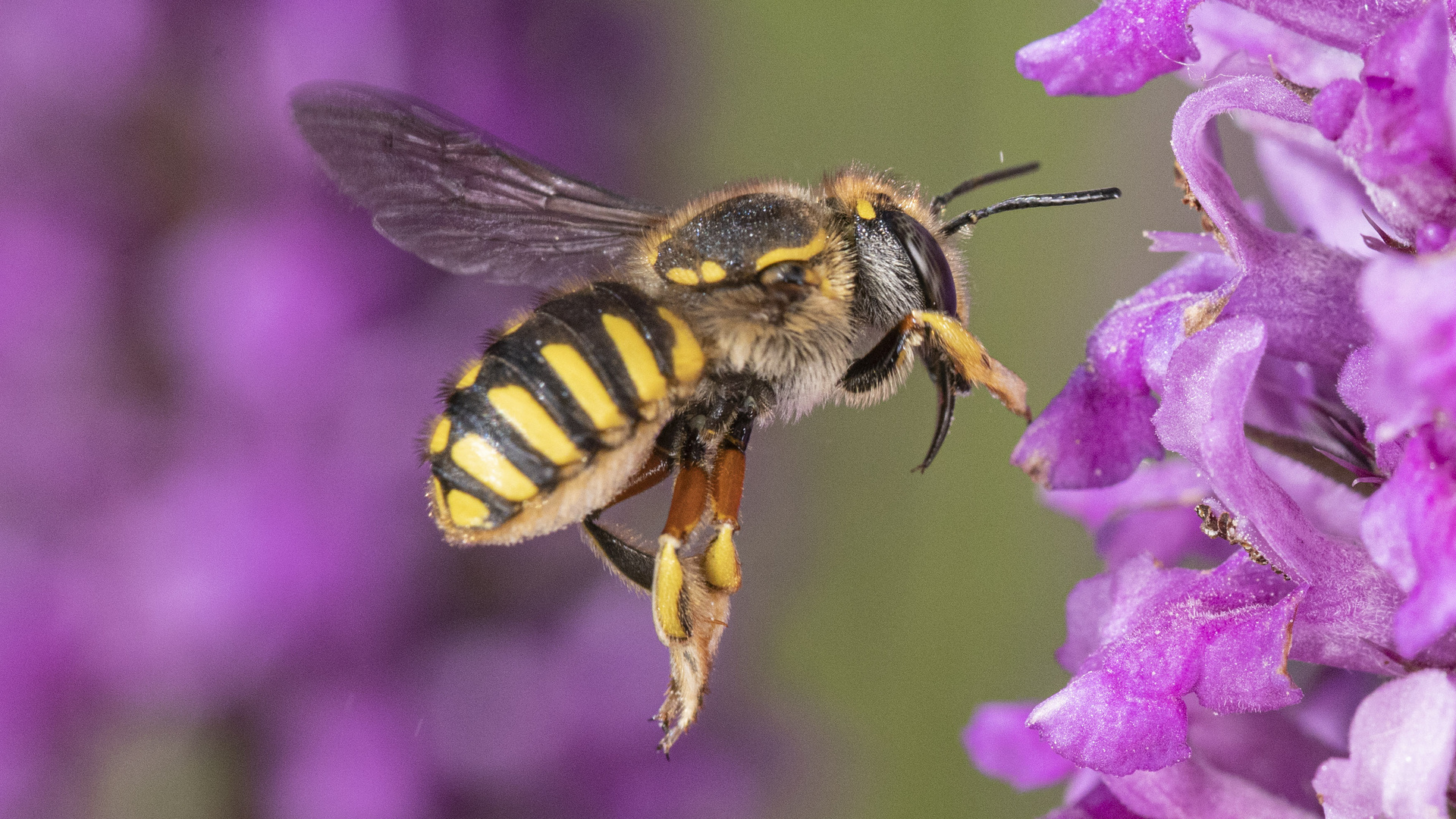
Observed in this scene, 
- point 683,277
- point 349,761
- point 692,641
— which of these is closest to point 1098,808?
point 692,641

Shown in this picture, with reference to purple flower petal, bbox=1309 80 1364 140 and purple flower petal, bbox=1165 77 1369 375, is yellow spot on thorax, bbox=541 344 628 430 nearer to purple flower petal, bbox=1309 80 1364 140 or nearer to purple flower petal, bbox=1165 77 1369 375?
purple flower petal, bbox=1165 77 1369 375

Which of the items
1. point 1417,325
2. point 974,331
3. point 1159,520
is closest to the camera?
point 1417,325

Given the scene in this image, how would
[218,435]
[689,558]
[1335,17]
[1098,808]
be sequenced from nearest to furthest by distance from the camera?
[1335,17] → [1098,808] → [689,558] → [218,435]

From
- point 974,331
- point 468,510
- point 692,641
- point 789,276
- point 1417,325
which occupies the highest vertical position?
point 1417,325

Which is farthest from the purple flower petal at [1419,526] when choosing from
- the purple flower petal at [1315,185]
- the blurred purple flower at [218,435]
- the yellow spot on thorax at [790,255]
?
the blurred purple flower at [218,435]

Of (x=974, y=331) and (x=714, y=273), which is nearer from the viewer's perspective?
(x=714, y=273)

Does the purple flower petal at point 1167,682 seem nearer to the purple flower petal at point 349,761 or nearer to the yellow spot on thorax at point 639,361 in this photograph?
the yellow spot on thorax at point 639,361

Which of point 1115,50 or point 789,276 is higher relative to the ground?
point 1115,50

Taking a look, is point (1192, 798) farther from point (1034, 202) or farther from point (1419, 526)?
point (1034, 202)
